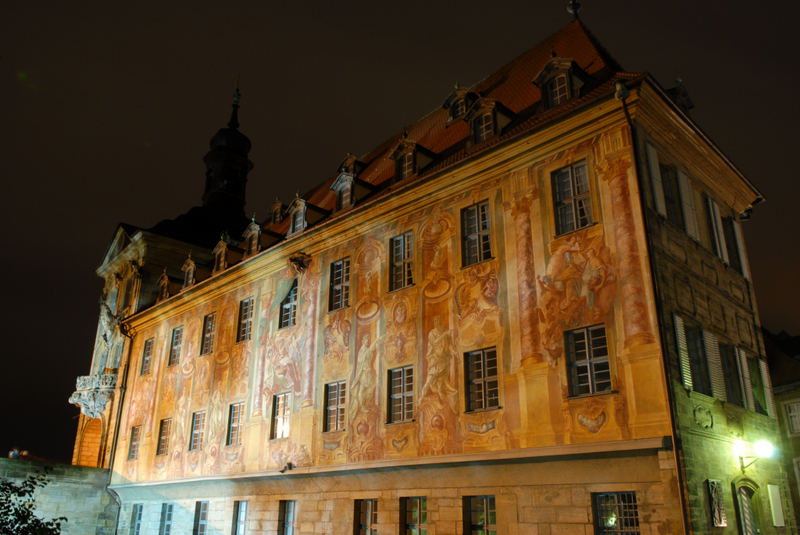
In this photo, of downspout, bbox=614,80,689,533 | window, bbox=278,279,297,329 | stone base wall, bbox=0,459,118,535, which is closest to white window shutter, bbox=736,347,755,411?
downspout, bbox=614,80,689,533

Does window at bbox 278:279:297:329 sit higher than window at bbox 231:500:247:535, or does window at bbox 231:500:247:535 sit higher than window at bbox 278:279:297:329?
window at bbox 278:279:297:329

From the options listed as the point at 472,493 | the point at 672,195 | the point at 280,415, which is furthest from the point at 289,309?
Result: the point at 672,195

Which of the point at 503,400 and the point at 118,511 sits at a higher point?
the point at 503,400

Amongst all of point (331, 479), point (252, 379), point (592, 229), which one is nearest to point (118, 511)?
point (252, 379)

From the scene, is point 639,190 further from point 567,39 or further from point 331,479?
point 331,479

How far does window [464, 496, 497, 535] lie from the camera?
42.2 feet

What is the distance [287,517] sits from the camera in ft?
57.2

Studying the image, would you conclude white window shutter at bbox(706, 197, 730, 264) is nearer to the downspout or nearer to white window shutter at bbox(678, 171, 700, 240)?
white window shutter at bbox(678, 171, 700, 240)

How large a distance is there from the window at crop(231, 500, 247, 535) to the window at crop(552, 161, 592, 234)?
12047mm

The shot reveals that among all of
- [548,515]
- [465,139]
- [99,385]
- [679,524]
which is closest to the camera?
[679,524]

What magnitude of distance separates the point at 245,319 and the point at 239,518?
20.2ft

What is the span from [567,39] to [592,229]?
7990 mm

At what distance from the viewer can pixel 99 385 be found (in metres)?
28.3

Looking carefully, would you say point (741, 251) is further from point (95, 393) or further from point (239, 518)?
point (95, 393)
